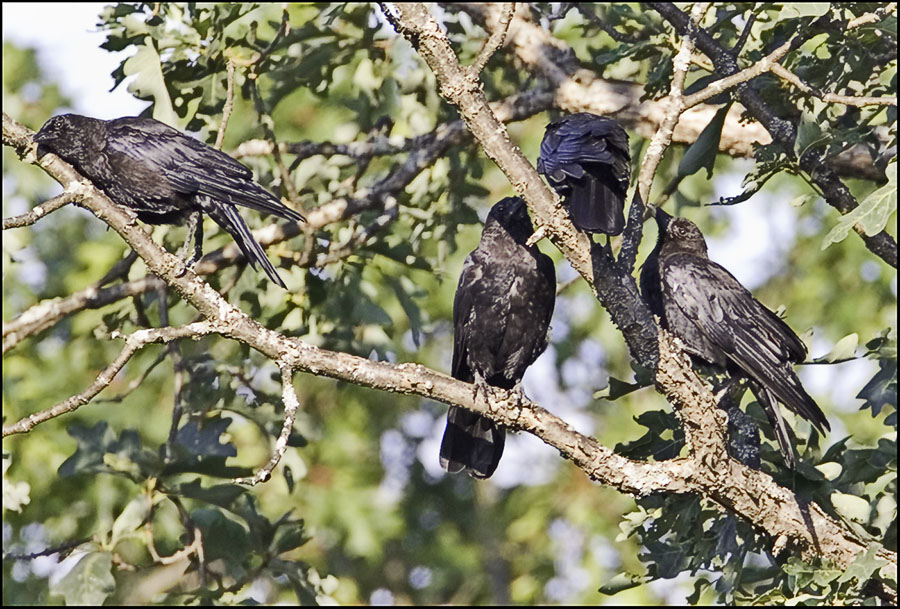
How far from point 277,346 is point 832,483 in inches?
94.9

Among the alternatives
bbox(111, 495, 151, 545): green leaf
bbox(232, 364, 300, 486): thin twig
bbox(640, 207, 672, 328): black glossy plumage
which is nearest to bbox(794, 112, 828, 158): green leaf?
bbox(640, 207, 672, 328): black glossy plumage

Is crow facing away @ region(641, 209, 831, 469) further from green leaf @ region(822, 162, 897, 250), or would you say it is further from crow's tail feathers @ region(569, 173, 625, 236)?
crow's tail feathers @ region(569, 173, 625, 236)

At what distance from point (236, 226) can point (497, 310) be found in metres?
1.21

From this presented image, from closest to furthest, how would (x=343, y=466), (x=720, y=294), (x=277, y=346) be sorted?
(x=277, y=346) < (x=720, y=294) < (x=343, y=466)

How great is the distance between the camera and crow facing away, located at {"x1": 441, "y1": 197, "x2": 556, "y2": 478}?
5465mm

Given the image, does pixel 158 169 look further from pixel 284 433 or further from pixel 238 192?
pixel 284 433

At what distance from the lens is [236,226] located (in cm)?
532

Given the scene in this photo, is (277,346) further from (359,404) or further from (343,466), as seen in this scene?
(359,404)

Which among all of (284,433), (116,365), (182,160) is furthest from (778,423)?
(182,160)

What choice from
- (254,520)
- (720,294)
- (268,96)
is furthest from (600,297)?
(268,96)

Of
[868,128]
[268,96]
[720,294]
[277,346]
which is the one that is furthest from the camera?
[268,96]

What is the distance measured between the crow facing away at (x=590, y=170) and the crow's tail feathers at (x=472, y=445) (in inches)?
56.0

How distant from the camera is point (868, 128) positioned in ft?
16.1

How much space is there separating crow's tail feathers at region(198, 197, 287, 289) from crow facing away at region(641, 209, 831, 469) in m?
1.76
